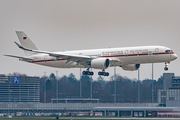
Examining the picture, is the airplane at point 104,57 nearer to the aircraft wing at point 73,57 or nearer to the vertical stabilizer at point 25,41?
the aircraft wing at point 73,57

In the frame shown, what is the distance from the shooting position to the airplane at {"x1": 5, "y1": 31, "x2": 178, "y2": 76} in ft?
398

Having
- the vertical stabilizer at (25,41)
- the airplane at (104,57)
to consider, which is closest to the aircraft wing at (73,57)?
the airplane at (104,57)

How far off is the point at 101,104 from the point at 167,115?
34690 millimetres

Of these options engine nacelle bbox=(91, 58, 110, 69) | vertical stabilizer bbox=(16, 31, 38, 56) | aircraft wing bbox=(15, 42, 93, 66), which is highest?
vertical stabilizer bbox=(16, 31, 38, 56)

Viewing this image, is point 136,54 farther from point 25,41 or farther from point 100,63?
point 25,41

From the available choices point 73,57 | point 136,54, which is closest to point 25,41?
point 73,57

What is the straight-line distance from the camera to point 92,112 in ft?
591

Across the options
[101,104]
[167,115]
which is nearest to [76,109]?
[101,104]

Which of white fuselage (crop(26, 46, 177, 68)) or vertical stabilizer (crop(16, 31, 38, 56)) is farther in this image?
vertical stabilizer (crop(16, 31, 38, 56))

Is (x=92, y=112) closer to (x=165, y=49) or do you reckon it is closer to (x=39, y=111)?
(x=39, y=111)

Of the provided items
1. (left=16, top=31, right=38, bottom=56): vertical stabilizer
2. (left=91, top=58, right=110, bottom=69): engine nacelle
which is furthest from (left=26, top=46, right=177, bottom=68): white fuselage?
(left=16, top=31, right=38, bottom=56): vertical stabilizer

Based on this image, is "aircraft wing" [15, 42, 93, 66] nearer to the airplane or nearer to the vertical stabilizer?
the airplane

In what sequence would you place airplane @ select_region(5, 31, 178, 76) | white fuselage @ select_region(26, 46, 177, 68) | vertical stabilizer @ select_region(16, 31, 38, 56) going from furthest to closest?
1. vertical stabilizer @ select_region(16, 31, 38, 56)
2. airplane @ select_region(5, 31, 178, 76)
3. white fuselage @ select_region(26, 46, 177, 68)

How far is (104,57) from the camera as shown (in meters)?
126
